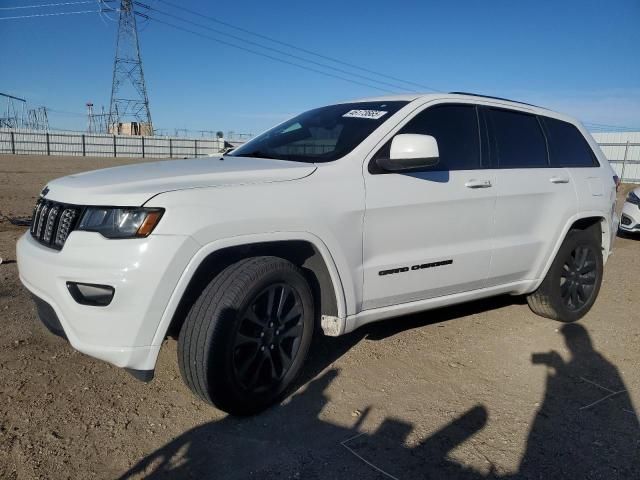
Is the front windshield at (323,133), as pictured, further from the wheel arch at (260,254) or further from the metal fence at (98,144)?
the metal fence at (98,144)

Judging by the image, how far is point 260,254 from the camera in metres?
2.92

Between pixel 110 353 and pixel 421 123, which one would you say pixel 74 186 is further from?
pixel 421 123

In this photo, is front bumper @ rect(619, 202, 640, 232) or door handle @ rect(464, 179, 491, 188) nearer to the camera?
door handle @ rect(464, 179, 491, 188)

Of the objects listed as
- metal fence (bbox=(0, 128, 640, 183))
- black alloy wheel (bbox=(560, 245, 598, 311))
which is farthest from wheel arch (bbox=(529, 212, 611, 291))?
metal fence (bbox=(0, 128, 640, 183))

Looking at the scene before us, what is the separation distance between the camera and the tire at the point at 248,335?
2.60 m

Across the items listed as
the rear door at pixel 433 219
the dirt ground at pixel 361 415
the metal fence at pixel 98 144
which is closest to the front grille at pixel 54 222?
the dirt ground at pixel 361 415

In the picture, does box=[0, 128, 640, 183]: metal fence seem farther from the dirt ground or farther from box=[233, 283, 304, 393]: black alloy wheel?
box=[233, 283, 304, 393]: black alloy wheel

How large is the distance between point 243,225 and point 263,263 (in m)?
0.25

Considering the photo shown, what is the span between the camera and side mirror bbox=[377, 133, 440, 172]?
9.86ft

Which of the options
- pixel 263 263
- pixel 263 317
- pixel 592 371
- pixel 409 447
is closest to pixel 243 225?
pixel 263 263

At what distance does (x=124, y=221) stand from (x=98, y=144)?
39766 mm

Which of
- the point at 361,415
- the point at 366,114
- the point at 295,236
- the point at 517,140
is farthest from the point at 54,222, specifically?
the point at 517,140

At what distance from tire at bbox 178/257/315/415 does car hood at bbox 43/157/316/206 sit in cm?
45

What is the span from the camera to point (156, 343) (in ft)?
8.17
